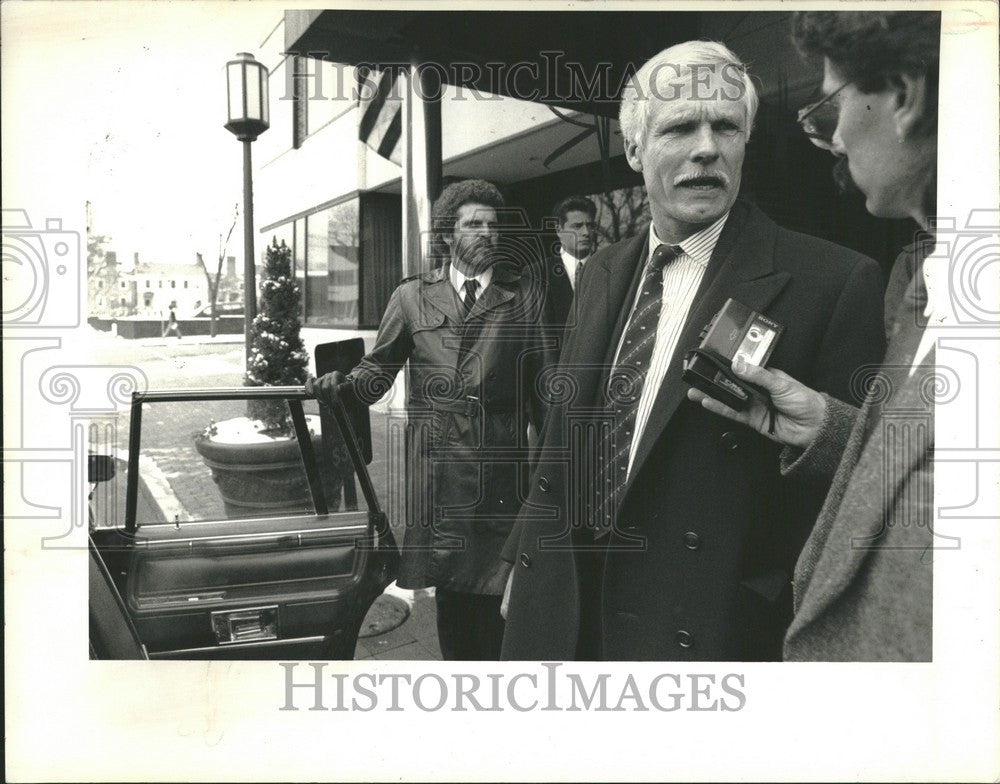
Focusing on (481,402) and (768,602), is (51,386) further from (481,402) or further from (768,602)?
(768,602)

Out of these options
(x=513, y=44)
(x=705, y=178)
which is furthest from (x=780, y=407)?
(x=513, y=44)

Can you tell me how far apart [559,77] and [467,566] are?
4.64 feet

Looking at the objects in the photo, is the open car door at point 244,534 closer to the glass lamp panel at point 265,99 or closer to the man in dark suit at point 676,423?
the man in dark suit at point 676,423

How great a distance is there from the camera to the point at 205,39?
2.17 m

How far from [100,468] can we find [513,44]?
5.54 ft

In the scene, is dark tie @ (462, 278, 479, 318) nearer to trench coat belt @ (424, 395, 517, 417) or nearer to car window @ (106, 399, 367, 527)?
trench coat belt @ (424, 395, 517, 417)

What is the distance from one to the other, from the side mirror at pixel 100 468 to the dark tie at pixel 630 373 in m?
1.41

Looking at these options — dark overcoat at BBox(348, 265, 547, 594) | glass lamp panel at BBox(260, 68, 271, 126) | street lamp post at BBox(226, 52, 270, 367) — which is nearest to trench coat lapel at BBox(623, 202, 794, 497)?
dark overcoat at BBox(348, 265, 547, 594)

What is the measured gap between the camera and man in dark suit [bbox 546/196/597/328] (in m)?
2.15

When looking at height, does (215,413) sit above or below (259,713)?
above

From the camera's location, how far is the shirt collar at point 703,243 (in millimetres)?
2002

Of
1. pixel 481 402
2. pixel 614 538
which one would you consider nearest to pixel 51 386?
pixel 481 402

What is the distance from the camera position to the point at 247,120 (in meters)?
2.19

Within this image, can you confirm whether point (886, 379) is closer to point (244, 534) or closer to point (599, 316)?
point (599, 316)
